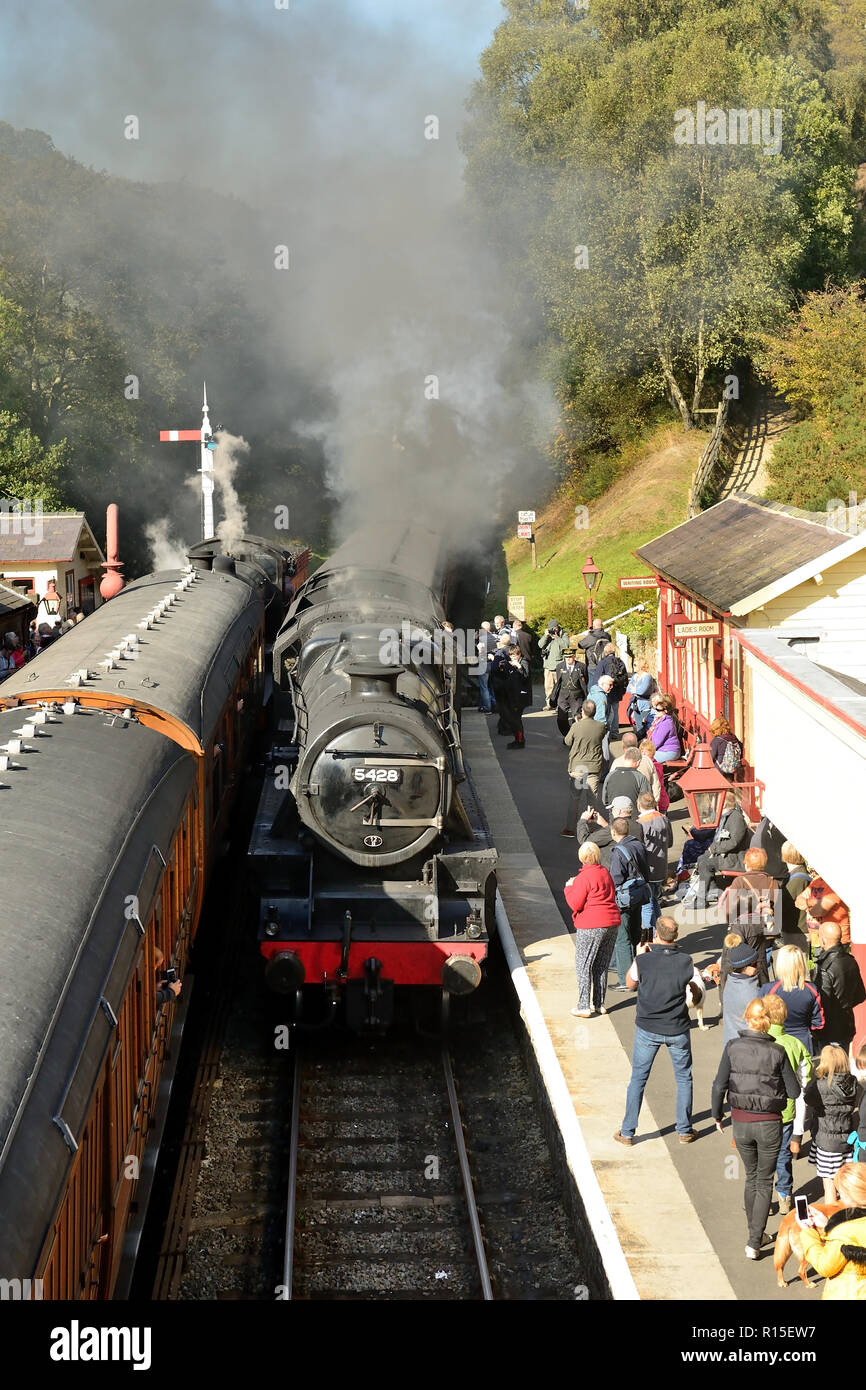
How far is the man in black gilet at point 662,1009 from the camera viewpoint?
7746 millimetres

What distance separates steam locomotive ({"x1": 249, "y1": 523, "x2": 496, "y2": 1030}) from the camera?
968 cm

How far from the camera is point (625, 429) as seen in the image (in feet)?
130

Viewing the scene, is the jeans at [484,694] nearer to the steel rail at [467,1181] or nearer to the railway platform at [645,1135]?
the railway platform at [645,1135]

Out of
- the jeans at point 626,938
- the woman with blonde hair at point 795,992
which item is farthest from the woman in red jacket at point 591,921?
the woman with blonde hair at point 795,992

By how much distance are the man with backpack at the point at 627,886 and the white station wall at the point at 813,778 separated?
47.8 inches

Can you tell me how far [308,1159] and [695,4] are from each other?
36.9 metres

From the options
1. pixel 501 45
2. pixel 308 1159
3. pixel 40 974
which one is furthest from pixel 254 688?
pixel 501 45

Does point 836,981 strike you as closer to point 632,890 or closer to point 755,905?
point 755,905

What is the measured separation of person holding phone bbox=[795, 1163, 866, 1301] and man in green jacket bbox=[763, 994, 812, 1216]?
195 centimetres

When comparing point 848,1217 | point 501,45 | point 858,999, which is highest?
point 501,45

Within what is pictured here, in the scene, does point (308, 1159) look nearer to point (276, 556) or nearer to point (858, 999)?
point (858, 999)

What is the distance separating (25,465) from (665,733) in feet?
94.4

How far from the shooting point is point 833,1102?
6.59 meters
